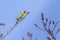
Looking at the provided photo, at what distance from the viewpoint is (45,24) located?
2809 millimetres

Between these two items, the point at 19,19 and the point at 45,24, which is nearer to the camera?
the point at 19,19

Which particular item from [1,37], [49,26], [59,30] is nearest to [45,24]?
[49,26]

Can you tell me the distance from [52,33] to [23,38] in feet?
2.73

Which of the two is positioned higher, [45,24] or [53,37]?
[45,24]

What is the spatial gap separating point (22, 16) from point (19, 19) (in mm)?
62

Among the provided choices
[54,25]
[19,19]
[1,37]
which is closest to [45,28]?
[54,25]

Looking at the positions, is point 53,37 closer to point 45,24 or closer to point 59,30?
point 45,24

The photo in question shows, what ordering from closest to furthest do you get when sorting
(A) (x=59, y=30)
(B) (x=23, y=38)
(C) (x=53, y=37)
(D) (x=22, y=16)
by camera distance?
(D) (x=22, y=16)
(C) (x=53, y=37)
(A) (x=59, y=30)
(B) (x=23, y=38)

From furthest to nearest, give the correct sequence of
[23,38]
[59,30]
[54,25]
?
[23,38] → [59,30] → [54,25]

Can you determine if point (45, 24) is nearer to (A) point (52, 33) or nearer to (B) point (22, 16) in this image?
(A) point (52, 33)

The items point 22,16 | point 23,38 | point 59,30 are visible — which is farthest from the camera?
point 23,38

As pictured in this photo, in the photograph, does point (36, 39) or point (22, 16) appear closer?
point (22, 16)

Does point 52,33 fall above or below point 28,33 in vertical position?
below

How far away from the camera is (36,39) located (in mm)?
3365
